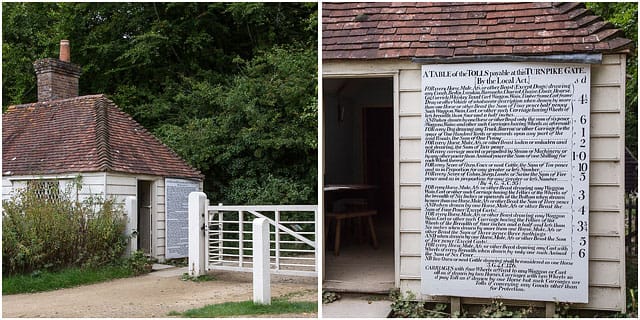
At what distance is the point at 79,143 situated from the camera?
37.1 ft

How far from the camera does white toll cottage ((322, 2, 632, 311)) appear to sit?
17.9 ft

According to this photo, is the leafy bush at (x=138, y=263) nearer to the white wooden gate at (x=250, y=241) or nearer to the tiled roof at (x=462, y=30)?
the white wooden gate at (x=250, y=241)

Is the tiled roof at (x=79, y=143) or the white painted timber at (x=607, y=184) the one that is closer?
the white painted timber at (x=607, y=184)

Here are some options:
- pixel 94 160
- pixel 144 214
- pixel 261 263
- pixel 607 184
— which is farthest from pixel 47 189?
pixel 607 184

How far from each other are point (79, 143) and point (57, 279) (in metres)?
2.97

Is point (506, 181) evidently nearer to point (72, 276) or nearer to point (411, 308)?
point (411, 308)

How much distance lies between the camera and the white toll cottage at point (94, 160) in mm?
10781

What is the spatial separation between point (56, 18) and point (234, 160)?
19.9 ft

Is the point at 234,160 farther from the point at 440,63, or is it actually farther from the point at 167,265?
the point at 440,63

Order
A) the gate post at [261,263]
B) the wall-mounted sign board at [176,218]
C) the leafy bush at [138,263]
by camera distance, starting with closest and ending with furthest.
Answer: the gate post at [261,263], the leafy bush at [138,263], the wall-mounted sign board at [176,218]

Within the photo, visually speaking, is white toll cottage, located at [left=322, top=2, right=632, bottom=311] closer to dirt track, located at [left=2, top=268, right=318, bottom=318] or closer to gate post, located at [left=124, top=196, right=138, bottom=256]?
dirt track, located at [left=2, top=268, right=318, bottom=318]

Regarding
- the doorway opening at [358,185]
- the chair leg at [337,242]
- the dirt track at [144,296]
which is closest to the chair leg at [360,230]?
the doorway opening at [358,185]

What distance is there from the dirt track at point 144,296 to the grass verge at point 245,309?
11.2 inches

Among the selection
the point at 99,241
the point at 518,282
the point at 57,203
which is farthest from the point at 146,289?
the point at 518,282
